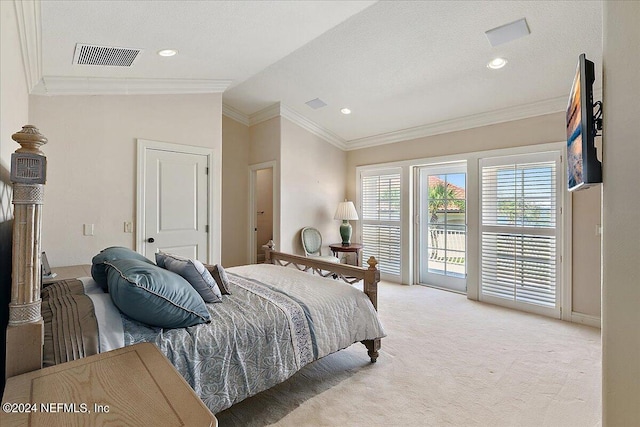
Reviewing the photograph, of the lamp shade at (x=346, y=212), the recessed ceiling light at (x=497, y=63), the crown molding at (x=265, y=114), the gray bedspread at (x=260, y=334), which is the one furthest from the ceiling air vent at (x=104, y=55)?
the lamp shade at (x=346, y=212)

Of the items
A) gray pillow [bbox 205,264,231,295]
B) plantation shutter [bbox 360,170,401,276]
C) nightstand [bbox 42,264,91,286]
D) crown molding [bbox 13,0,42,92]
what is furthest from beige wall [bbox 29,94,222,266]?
plantation shutter [bbox 360,170,401,276]

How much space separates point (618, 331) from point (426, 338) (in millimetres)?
2170

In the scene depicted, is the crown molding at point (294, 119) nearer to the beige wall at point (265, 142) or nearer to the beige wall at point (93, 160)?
the beige wall at point (265, 142)

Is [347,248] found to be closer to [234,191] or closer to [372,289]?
[234,191]

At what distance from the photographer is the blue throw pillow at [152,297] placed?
5.12 feet

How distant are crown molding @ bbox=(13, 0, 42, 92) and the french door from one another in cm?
459

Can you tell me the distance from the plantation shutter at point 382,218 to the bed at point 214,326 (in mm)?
2868

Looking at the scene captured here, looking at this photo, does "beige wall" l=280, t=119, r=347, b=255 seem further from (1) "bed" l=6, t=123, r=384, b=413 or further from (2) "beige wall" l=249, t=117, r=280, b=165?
(1) "bed" l=6, t=123, r=384, b=413

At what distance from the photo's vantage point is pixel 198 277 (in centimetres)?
203

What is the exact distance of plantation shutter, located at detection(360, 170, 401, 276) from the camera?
538 centimetres

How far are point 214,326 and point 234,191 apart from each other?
4.04m

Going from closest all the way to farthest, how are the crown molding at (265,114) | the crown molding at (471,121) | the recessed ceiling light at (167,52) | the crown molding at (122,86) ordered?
the recessed ceiling light at (167,52) < the crown molding at (122,86) < the crown molding at (471,121) < the crown molding at (265,114)

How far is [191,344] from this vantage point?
5.27ft

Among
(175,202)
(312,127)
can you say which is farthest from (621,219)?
(312,127)
